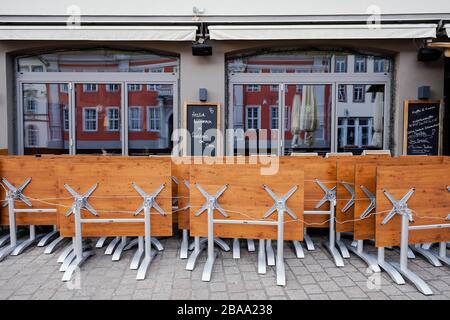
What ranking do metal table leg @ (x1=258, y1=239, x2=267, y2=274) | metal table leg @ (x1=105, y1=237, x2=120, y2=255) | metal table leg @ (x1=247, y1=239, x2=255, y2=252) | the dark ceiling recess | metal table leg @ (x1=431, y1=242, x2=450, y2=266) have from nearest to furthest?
1. metal table leg @ (x1=258, y1=239, x2=267, y2=274)
2. metal table leg @ (x1=431, y1=242, x2=450, y2=266)
3. metal table leg @ (x1=105, y1=237, x2=120, y2=255)
4. metal table leg @ (x1=247, y1=239, x2=255, y2=252)
5. the dark ceiling recess

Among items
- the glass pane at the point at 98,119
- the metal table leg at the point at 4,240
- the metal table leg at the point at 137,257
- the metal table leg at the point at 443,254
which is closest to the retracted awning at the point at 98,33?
the glass pane at the point at 98,119

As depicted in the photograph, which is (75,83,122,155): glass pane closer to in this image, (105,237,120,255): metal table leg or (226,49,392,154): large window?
(226,49,392,154): large window

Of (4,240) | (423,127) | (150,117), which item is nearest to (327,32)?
(423,127)

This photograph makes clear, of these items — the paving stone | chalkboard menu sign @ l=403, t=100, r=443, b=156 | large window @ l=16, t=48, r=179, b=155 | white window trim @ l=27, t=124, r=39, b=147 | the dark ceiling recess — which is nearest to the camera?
the paving stone

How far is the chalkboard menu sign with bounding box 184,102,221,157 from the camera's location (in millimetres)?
6477

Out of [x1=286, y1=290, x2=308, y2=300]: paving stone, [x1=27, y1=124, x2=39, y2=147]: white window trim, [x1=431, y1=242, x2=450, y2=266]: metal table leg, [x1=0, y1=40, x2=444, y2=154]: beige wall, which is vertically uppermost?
[x1=0, y1=40, x2=444, y2=154]: beige wall

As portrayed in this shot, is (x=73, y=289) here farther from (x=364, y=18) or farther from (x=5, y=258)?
(x=364, y=18)

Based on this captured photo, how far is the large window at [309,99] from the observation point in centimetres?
673

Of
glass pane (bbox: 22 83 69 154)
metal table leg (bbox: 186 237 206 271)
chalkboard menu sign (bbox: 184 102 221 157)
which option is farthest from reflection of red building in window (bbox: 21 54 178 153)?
metal table leg (bbox: 186 237 206 271)

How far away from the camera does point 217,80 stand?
6.50 meters

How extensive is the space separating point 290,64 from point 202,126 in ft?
7.37

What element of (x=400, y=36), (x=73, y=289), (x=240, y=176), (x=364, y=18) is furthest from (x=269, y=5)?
(x=73, y=289)

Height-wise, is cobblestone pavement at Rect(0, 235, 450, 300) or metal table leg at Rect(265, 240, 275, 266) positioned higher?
metal table leg at Rect(265, 240, 275, 266)

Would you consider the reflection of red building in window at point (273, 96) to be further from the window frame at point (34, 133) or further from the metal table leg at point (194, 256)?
the window frame at point (34, 133)
